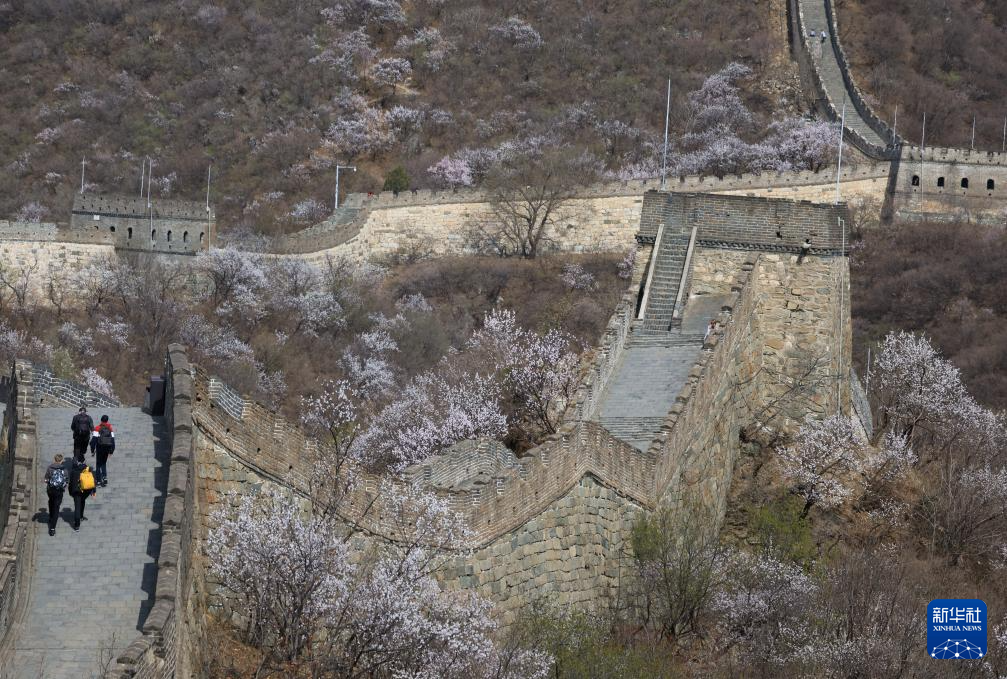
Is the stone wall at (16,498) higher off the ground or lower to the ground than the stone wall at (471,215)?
lower

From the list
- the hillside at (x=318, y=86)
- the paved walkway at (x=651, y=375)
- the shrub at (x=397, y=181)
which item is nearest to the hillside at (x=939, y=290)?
the hillside at (x=318, y=86)

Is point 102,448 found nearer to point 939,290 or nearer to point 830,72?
point 939,290

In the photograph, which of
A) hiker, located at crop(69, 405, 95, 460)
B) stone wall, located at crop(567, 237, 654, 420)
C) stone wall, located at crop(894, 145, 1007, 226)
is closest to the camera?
hiker, located at crop(69, 405, 95, 460)

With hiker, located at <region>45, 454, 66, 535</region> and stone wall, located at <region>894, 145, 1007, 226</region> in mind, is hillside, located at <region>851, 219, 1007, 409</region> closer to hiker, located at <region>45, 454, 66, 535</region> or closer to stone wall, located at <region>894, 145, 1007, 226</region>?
stone wall, located at <region>894, 145, 1007, 226</region>

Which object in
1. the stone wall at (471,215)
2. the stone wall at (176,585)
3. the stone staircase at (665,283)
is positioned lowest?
the stone wall at (176,585)

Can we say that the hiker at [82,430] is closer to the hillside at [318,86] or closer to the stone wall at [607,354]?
the stone wall at [607,354]

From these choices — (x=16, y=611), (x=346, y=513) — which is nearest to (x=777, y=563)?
(x=346, y=513)

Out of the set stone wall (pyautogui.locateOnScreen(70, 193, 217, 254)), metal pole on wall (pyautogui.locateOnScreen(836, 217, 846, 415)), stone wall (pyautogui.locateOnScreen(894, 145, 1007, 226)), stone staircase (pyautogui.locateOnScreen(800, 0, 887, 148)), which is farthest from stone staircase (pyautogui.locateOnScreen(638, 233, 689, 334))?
stone staircase (pyautogui.locateOnScreen(800, 0, 887, 148))
